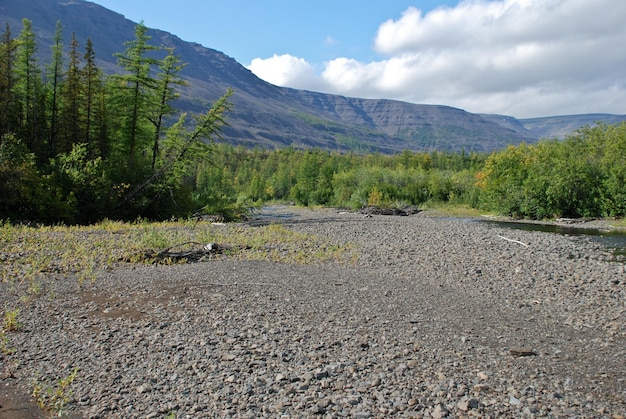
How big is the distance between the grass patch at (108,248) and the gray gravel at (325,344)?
62.6 inches

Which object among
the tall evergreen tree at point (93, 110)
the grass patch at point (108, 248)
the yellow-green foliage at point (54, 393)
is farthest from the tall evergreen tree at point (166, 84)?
the yellow-green foliage at point (54, 393)

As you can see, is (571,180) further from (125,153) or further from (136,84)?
(125,153)

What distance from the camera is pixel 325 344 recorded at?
7.89m

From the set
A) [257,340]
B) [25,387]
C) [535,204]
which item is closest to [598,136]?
[535,204]

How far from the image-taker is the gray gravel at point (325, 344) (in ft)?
19.6

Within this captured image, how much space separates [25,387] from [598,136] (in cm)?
5896

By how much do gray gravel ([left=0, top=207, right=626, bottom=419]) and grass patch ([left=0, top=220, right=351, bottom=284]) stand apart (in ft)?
5.22

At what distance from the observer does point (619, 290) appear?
12.5m

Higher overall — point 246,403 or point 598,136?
point 598,136

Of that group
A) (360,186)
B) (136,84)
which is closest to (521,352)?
(136,84)

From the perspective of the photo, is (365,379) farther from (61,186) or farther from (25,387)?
(61,186)

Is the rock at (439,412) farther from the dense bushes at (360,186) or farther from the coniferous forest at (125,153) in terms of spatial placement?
the dense bushes at (360,186)

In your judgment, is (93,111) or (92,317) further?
(93,111)

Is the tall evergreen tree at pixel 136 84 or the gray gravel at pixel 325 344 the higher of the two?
the tall evergreen tree at pixel 136 84
